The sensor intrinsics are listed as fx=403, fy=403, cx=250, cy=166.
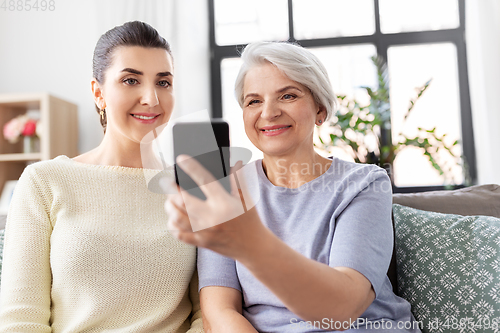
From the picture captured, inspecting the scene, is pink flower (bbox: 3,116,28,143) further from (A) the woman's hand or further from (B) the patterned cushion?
(A) the woman's hand

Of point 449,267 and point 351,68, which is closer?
point 449,267

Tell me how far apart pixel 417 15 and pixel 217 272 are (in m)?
2.74

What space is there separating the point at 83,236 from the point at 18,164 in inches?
79.7

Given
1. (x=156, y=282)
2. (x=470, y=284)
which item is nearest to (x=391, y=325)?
(x=470, y=284)

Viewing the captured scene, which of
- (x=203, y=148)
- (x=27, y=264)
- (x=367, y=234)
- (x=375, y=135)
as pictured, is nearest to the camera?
(x=203, y=148)

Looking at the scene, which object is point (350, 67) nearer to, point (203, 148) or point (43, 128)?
point (43, 128)

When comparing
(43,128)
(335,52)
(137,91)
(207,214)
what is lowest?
(207,214)

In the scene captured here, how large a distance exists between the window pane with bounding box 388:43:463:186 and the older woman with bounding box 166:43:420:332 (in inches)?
79.9

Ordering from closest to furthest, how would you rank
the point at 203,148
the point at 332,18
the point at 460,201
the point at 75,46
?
the point at 203,148 < the point at 460,201 < the point at 75,46 < the point at 332,18

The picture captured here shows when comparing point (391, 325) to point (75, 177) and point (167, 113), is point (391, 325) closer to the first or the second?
point (167, 113)

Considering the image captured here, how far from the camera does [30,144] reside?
2418 millimetres

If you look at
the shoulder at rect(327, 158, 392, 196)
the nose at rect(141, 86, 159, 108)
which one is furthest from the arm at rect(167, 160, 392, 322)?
the nose at rect(141, 86, 159, 108)

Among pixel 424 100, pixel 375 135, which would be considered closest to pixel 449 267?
pixel 375 135

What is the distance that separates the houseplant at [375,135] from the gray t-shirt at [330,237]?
156cm
